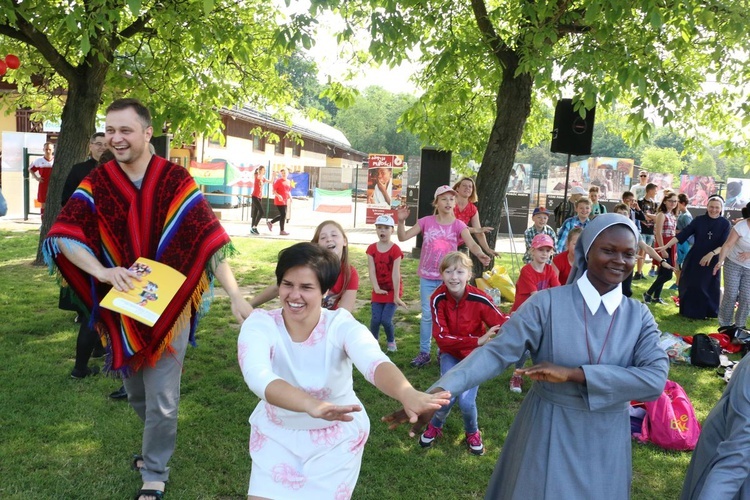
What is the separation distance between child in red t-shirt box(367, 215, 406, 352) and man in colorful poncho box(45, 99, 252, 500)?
3.21 meters

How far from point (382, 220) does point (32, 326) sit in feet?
14.3

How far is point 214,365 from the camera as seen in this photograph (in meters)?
6.60

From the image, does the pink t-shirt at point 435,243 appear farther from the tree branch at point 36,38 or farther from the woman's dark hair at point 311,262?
the tree branch at point 36,38

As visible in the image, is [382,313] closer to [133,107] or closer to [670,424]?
[670,424]

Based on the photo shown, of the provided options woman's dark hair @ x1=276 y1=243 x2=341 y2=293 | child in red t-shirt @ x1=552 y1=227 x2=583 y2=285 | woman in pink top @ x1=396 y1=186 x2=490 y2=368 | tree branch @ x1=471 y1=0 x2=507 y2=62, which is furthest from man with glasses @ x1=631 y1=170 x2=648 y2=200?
woman's dark hair @ x1=276 y1=243 x2=341 y2=293

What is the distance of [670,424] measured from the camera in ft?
17.0

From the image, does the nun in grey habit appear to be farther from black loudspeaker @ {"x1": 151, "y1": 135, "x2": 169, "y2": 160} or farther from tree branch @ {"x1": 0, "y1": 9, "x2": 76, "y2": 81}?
black loudspeaker @ {"x1": 151, "y1": 135, "x2": 169, "y2": 160}

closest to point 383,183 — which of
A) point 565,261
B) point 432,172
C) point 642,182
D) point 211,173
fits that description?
point 211,173

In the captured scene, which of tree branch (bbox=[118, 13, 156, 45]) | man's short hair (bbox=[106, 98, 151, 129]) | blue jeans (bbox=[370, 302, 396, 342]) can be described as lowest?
blue jeans (bbox=[370, 302, 396, 342])

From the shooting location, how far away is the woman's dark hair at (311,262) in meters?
2.60

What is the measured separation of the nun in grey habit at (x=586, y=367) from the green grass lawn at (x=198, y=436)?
1.84 meters

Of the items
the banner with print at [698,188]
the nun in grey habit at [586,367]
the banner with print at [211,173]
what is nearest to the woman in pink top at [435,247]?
the nun in grey habit at [586,367]

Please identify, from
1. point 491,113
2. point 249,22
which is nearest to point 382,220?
point 249,22

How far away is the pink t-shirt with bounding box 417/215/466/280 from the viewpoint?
6888mm
